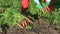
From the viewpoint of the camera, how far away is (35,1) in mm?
4891

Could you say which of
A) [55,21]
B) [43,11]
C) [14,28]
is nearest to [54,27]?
[55,21]

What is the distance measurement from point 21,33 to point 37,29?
1.23 feet

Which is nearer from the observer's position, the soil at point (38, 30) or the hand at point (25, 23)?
the soil at point (38, 30)

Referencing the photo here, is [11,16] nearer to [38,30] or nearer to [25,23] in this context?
[25,23]

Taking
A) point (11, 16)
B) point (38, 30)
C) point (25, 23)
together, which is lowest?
point (38, 30)

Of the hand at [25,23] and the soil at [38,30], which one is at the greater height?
the hand at [25,23]

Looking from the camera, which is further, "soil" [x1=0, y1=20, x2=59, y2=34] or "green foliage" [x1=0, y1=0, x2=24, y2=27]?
"green foliage" [x1=0, y1=0, x2=24, y2=27]

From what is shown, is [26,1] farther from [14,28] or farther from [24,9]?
[14,28]

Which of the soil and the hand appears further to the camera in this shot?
the hand

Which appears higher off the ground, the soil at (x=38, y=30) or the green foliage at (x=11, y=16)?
the green foliage at (x=11, y=16)

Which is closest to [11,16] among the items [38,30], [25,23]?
[25,23]

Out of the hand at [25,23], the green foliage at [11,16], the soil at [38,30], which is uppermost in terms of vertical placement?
the green foliage at [11,16]

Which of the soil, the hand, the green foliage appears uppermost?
the green foliage

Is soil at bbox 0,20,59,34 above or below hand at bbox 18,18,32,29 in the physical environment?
below
